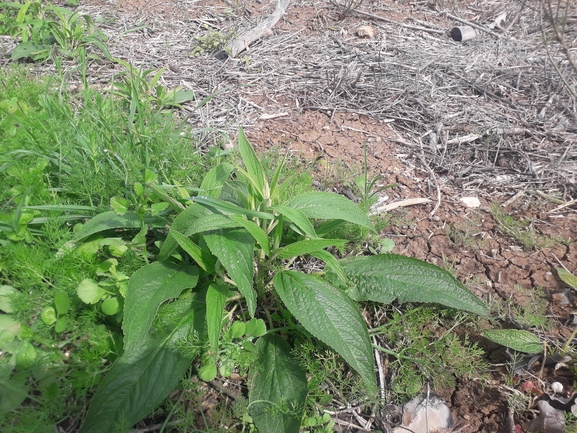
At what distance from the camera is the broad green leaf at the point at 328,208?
5.67ft

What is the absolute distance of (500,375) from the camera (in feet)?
5.86

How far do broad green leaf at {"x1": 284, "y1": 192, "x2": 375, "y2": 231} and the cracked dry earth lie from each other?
2.10 feet

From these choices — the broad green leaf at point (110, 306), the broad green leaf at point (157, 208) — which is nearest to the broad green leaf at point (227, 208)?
the broad green leaf at point (157, 208)

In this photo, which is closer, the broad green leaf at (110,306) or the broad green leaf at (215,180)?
the broad green leaf at (110,306)

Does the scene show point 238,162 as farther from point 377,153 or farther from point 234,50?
point 234,50

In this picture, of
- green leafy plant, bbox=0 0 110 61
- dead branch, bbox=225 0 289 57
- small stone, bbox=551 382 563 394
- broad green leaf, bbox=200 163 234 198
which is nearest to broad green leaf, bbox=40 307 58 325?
broad green leaf, bbox=200 163 234 198

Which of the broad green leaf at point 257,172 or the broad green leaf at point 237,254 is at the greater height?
the broad green leaf at point 257,172

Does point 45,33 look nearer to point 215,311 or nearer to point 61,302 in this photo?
point 61,302

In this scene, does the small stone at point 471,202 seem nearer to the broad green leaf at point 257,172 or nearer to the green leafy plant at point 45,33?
the broad green leaf at point 257,172

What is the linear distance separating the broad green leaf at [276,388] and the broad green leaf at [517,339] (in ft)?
2.84

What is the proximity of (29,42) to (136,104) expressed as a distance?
1.78m

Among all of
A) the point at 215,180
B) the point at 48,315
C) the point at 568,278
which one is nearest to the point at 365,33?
the point at 215,180

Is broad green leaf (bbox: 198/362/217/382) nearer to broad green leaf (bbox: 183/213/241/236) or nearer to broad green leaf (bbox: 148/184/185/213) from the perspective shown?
broad green leaf (bbox: 183/213/241/236)

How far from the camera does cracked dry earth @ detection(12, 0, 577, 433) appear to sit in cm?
194
